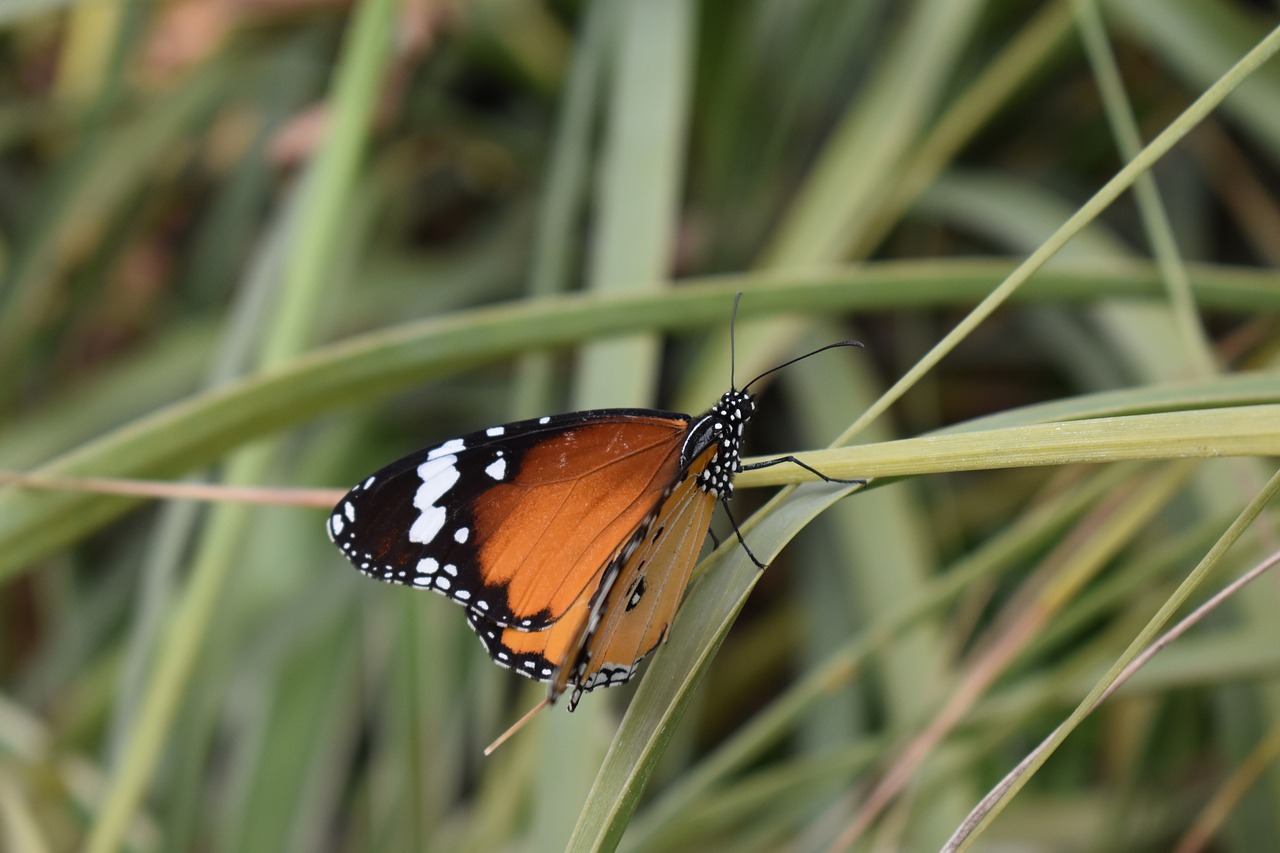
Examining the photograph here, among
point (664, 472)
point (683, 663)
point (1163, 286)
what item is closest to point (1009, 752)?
point (1163, 286)

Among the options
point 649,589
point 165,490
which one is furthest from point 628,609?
point 165,490

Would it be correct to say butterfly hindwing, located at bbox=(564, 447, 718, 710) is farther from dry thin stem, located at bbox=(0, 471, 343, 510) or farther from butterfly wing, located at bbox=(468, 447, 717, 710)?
dry thin stem, located at bbox=(0, 471, 343, 510)

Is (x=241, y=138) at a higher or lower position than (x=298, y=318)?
higher

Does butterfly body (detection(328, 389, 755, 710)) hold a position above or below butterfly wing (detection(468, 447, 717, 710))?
above

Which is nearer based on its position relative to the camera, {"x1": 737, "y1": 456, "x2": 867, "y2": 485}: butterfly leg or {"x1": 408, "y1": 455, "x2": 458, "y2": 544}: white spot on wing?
{"x1": 737, "y1": 456, "x2": 867, "y2": 485}: butterfly leg

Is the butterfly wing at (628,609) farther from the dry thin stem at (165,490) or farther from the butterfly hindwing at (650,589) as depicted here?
the dry thin stem at (165,490)

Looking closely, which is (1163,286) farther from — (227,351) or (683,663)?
(227,351)

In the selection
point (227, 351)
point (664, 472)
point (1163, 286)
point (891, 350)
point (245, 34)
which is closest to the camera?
point (664, 472)

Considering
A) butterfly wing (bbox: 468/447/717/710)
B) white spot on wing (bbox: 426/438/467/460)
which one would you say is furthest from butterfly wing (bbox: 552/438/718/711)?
white spot on wing (bbox: 426/438/467/460)
